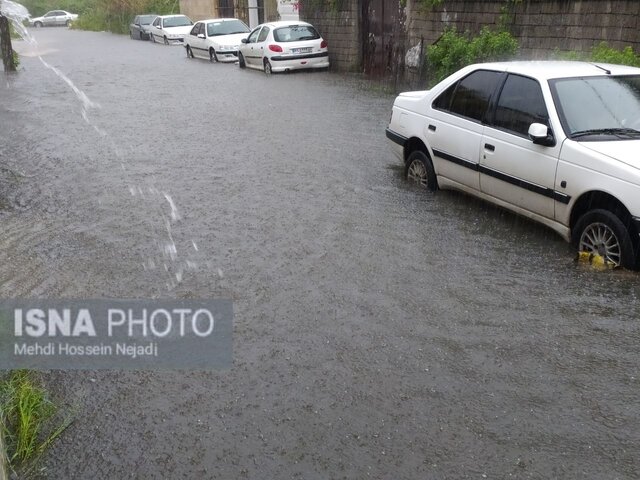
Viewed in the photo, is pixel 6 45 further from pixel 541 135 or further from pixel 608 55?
pixel 541 135

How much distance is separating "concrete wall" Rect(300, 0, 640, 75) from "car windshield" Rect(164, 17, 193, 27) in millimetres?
23523

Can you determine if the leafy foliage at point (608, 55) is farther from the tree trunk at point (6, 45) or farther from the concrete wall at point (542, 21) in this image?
the tree trunk at point (6, 45)

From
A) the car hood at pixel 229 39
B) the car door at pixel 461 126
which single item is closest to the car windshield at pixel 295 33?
the car hood at pixel 229 39

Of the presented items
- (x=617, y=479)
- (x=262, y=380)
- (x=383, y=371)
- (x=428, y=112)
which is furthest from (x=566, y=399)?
(x=428, y=112)

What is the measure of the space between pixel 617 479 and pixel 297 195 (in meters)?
5.86

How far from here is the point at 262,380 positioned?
4.87 meters

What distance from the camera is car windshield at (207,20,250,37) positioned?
28875 mm

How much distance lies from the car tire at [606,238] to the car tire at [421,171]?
2.44 meters

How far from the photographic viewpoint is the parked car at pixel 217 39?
27.6 m

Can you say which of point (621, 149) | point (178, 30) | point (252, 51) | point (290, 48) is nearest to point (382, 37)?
point (290, 48)

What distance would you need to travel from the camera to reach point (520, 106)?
730cm

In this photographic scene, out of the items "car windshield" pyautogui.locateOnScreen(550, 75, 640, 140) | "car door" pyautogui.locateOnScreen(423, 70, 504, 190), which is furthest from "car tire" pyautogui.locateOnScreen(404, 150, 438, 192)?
"car windshield" pyautogui.locateOnScreen(550, 75, 640, 140)

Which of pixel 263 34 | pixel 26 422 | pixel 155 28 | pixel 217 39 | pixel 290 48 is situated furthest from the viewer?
pixel 155 28

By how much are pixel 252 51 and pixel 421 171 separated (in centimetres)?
1609
